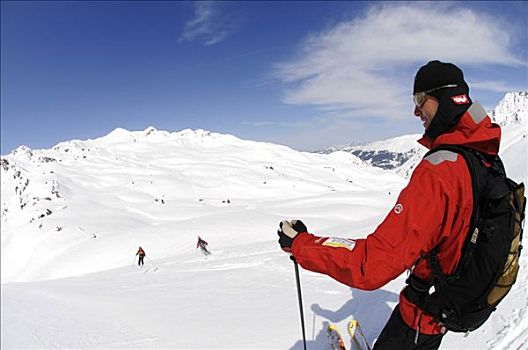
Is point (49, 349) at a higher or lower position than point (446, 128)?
lower

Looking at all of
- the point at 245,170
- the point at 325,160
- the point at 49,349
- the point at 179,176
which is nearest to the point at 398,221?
the point at 49,349

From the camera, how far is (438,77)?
7.74ft

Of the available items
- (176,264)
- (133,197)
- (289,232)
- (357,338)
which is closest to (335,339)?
(357,338)

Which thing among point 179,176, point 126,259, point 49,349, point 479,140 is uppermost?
point 179,176

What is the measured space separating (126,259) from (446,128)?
31298 mm

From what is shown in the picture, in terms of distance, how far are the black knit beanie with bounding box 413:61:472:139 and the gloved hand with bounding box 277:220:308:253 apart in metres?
1.12

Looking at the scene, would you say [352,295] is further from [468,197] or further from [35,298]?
[35,298]

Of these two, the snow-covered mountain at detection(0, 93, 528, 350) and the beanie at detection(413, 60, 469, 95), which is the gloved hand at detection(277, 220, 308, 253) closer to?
the beanie at detection(413, 60, 469, 95)

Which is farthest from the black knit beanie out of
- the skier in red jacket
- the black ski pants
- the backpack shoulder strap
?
the black ski pants

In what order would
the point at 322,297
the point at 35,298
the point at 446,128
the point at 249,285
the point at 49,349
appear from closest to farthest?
1. the point at 446,128
2. the point at 49,349
3. the point at 322,297
4. the point at 249,285
5. the point at 35,298

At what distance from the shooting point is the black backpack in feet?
7.32

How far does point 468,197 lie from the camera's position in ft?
7.16

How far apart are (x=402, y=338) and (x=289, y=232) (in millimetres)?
1274

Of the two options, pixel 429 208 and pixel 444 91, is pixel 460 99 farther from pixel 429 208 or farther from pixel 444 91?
pixel 429 208
